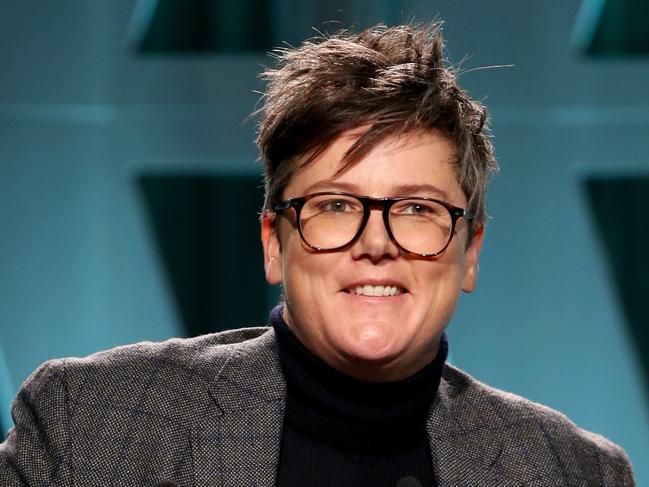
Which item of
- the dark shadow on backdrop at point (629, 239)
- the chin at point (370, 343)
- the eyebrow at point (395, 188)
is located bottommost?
the dark shadow on backdrop at point (629, 239)

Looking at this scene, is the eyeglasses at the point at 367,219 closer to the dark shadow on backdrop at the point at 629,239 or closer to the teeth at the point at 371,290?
the teeth at the point at 371,290

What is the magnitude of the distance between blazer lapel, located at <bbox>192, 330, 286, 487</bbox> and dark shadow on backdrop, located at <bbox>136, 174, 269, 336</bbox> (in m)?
1.22

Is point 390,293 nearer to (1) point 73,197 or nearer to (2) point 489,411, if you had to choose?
(2) point 489,411

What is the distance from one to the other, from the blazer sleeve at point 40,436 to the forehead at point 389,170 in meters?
0.48

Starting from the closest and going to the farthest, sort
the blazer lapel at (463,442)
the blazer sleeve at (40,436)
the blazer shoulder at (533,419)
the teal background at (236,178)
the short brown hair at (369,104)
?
the blazer sleeve at (40,436) → the short brown hair at (369,104) → the blazer lapel at (463,442) → the blazer shoulder at (533,419) → the teal background at (236,178)

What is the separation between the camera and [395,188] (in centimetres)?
171

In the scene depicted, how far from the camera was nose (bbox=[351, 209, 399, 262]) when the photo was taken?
66.1 inches

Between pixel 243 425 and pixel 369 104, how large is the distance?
548 millimetres

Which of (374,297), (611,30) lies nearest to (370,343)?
(374,297)

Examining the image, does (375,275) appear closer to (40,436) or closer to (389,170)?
(389,170)

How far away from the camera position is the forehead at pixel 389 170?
1.71 meters

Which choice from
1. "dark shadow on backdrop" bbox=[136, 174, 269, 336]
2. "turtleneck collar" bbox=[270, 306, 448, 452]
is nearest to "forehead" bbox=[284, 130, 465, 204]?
"turtleneck collar" bbox=[270, 306, 448, 452]

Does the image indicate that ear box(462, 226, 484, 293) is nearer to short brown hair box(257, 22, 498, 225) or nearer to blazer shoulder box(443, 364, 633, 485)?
short brown hair box(257, 22, 498, 225)

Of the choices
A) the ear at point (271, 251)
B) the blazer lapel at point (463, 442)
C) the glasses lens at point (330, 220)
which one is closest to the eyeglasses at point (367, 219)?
the glasses lens at point (330, 220)
